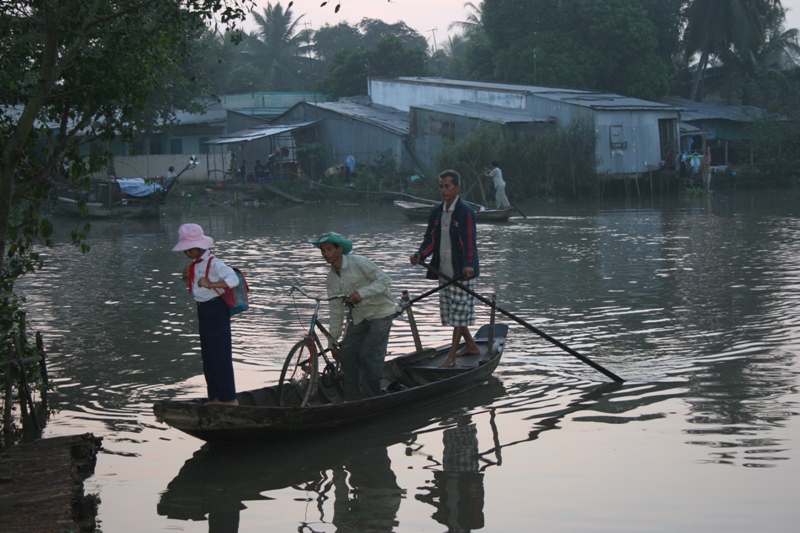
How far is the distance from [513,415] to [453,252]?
4.80ft

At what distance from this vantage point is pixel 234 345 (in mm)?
9250

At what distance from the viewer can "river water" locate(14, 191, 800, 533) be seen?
5.15 m

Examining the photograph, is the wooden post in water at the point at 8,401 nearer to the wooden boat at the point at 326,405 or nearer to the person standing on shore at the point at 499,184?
the wooden boat at the point at 326,405

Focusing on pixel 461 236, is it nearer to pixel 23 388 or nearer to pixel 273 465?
pixel 273 465

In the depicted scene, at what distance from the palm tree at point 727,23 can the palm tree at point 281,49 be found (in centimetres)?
2284

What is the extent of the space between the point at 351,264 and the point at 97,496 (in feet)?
7.10

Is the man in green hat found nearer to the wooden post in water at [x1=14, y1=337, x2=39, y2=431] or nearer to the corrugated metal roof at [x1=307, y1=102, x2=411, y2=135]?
the wooden post in water at [x1=14, y1=337, x2=39, y2=431]

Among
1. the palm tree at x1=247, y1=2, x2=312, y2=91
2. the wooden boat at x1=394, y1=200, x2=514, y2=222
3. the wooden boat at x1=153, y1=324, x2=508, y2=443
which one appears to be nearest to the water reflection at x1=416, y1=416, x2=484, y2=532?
the wooden boat at x1=153, y1=324, x2=508, y2=443

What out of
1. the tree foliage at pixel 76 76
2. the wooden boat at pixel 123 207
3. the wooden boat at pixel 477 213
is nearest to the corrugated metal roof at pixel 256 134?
the wooden boat at pixel 123 207

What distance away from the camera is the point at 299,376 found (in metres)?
6.48

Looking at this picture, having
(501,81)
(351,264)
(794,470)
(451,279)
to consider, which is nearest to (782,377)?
(794,470)

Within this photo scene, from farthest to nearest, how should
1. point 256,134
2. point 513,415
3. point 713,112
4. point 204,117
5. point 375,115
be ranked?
point 204,117
point 713,112
point 375,115
point 256,134
point 513,415

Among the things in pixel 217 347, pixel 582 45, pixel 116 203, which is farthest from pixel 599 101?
pixel 217 347

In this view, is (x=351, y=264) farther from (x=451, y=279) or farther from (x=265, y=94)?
(x=265, y=94)
